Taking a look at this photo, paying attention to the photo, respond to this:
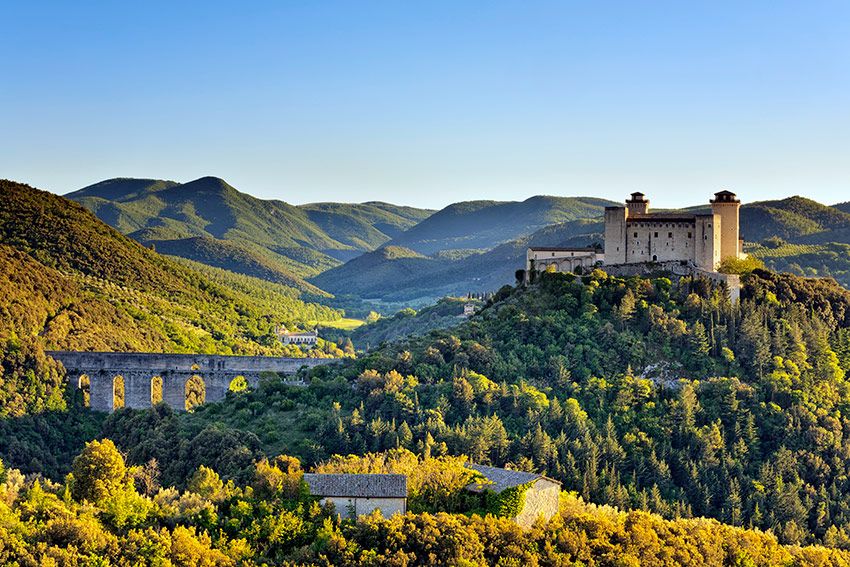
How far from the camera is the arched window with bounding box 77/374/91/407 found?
277 feet

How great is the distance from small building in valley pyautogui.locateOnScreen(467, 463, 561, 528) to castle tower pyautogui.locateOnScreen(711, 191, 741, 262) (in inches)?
1306

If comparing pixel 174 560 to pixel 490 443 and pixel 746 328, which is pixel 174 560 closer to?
pixel 490 443

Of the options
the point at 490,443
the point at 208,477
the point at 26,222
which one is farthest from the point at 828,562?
the point at 26,222

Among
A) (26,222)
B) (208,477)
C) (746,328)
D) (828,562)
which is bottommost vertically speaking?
(828,562)

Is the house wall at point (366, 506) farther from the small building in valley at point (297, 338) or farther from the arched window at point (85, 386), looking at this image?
the small building in valley at point (297, 338)

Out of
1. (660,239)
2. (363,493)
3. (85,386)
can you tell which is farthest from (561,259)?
(363,493)

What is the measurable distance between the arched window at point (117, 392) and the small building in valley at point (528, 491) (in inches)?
1673

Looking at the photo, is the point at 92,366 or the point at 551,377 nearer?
the point at 551,377

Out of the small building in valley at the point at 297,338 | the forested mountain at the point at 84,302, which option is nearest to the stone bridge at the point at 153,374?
the forested mountain at the point at 84,302

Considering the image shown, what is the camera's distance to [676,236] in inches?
3022

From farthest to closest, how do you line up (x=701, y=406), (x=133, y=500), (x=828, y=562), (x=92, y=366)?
(x=92, y=366), (x=701, y=406), (x=828, y=562), (x=133, y=500)

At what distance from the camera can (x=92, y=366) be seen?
84688 mm

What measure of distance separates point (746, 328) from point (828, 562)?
81.1 feet

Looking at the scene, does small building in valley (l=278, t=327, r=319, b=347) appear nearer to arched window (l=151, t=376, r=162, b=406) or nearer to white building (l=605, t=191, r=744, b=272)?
arched window (l=151, t=376, r=162, b=406)
